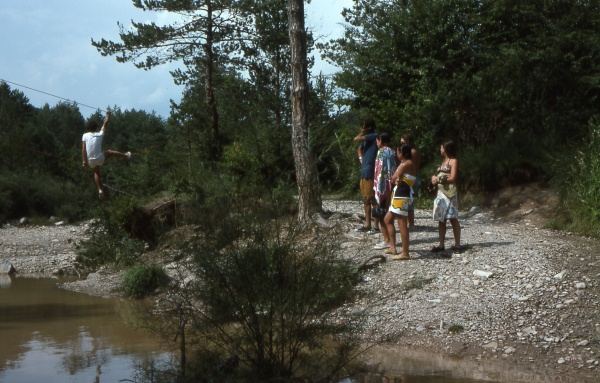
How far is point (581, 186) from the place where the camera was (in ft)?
49.2

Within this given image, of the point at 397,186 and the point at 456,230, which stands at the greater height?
the point at 397,186

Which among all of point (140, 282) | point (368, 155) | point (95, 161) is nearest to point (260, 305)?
point (368, 155)

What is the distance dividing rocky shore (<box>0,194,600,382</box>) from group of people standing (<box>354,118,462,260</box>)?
1.23 feet

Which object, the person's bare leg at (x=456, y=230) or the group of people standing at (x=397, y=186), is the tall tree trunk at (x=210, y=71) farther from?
the person's bare leg at (x=456, y=230)

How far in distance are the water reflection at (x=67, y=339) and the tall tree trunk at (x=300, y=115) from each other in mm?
4132

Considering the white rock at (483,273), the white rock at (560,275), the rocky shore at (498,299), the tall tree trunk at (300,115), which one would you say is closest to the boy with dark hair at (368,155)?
the rocky shore at (498,299)

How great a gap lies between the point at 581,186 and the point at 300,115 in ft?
17.9

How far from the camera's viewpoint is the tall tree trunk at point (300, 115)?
15.5m

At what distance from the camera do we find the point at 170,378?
710 centimetres

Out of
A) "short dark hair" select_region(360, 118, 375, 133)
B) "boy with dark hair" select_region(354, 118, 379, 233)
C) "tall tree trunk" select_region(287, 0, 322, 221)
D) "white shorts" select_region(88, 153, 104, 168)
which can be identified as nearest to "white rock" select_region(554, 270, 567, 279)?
"boy with dark hair" select_region(354, 118, 379, 233)

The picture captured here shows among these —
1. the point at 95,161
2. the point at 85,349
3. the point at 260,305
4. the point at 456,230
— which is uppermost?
the point at 95,161

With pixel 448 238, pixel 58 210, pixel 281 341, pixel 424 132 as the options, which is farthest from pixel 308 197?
pixel 58 210

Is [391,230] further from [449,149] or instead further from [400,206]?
[449,149]

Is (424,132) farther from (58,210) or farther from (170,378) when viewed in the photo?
(58,210)
